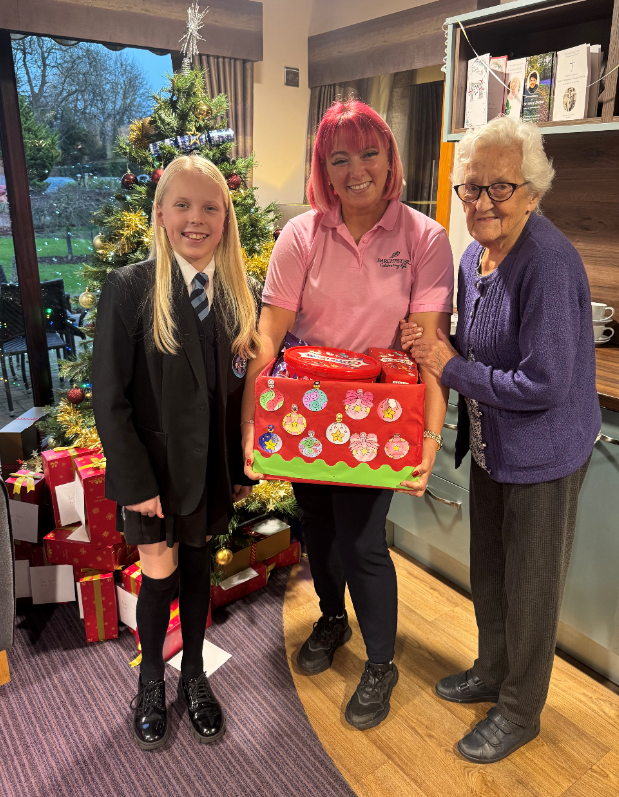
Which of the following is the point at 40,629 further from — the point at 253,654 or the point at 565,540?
the point at 565,540

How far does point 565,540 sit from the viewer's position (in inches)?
56.6

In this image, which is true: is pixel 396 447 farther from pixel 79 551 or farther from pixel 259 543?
pixel 79 551

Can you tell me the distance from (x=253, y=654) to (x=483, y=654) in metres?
0.73

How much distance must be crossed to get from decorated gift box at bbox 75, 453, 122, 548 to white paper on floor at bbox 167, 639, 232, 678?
43 centimetres

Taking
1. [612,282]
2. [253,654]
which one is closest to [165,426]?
[253,654]

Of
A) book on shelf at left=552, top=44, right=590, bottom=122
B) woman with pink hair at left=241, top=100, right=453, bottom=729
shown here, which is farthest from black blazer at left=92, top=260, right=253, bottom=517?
book on shelf at left=552, top=44, right=590, bottom=122

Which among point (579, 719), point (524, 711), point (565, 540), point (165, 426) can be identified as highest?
point (165, 426)

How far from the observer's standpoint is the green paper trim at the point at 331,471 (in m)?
1.37

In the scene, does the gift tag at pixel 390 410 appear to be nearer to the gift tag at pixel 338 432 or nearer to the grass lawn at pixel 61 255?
the gift tag at pixel 338 432

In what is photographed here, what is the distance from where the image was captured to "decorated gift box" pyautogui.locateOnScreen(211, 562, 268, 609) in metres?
2.19

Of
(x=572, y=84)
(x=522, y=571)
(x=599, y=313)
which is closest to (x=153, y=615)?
(x=522, y=571)

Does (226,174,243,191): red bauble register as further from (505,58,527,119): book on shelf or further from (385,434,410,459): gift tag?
(385,434,410,459): gift tag

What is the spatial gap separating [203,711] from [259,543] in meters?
0.71

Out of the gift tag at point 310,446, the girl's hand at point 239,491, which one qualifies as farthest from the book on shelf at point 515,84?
the girl's hand at point 239,491
